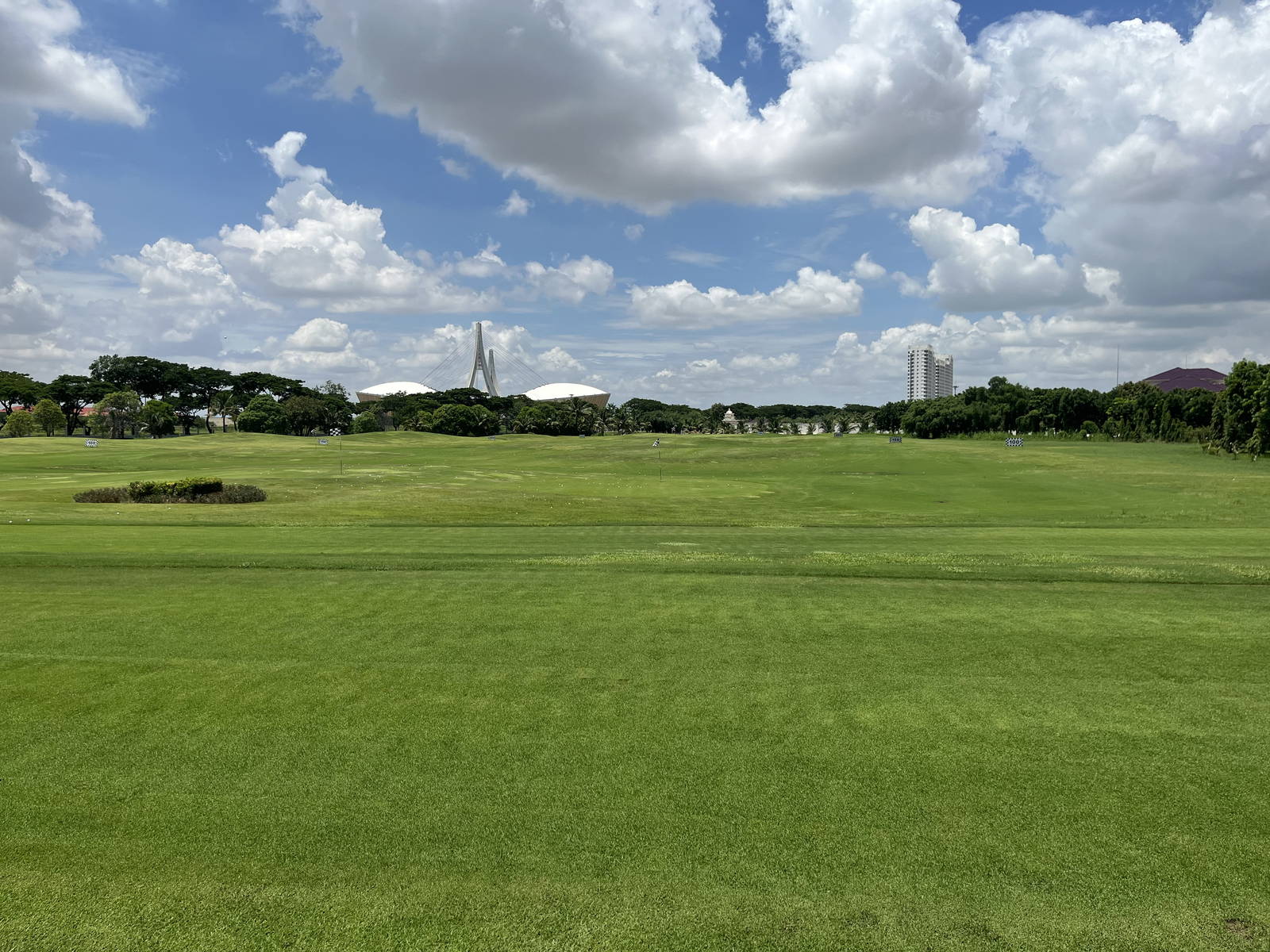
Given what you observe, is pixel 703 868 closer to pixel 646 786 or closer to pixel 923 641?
pixel 646 786

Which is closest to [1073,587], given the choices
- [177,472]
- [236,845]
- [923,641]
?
[923,641]

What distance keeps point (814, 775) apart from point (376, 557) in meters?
14.3

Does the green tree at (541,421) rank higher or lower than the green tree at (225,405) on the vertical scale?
lower

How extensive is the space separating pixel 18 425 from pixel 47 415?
499 cm

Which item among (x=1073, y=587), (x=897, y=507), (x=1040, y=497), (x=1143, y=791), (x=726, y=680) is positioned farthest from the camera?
(x=1040, y=497)

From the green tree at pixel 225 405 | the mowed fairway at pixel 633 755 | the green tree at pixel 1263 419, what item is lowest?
the mowed fairway at pixel 633 755

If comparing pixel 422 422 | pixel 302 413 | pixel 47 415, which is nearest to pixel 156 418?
pixel 47 415

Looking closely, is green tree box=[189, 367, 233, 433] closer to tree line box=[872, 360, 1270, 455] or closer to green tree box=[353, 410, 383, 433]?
green tree box=[353, 410, 383, 433]

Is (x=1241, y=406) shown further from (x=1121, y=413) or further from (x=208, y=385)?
(x=208, y=385)

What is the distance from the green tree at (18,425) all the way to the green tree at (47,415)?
113cm

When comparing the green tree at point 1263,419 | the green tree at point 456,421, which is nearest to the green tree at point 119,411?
the green tree at point 456,421

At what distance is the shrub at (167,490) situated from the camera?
118 feet

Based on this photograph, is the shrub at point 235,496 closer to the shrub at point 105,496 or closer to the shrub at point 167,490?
the shrub at point 167,490

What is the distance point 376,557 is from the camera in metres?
18.3
